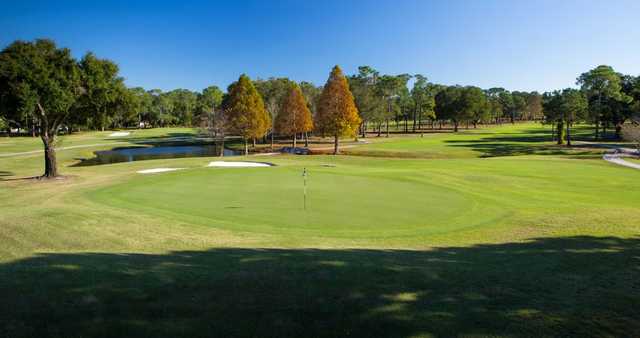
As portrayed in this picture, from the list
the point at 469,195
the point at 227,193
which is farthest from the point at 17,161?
the point at 469,195

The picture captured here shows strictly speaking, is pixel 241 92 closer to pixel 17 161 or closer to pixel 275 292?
pixel 17 161

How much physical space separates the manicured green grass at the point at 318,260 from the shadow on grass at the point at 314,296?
3 centimetres

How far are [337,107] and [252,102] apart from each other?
11900 mm

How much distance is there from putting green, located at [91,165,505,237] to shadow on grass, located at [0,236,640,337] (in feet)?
13.9

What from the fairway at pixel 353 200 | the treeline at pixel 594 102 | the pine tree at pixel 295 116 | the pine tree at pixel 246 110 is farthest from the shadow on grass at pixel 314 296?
the treeline at pixel 594 102

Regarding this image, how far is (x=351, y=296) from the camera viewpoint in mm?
5719

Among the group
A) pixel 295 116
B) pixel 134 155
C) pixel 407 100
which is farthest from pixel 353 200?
pixel 407 100

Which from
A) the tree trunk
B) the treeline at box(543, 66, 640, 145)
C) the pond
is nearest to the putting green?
the tree trunk

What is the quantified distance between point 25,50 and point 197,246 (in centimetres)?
2091

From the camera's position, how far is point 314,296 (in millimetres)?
5719

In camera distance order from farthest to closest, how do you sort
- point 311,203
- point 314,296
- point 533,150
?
point 533,150 < point 311,203 < point 314,296

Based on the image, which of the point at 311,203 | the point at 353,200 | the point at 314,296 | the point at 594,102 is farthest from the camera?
the point at 594,102

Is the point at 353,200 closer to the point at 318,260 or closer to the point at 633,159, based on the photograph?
the point at 318,260

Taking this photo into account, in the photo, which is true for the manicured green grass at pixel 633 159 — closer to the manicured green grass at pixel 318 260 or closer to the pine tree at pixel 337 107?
the manicured green grass at pixel 318 260
